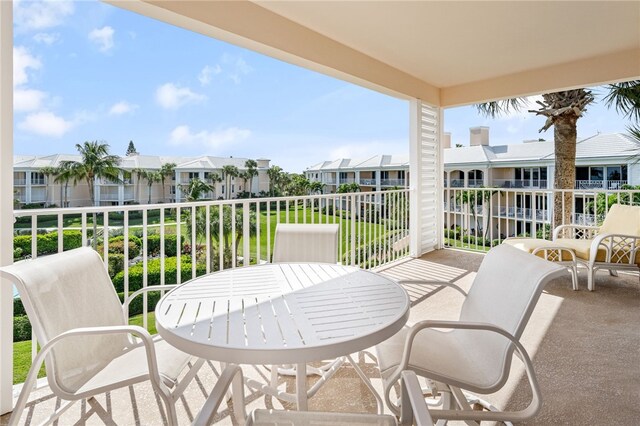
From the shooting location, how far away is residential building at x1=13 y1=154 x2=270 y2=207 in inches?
96.7

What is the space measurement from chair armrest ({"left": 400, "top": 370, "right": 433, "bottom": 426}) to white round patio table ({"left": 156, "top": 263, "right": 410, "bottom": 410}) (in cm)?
15

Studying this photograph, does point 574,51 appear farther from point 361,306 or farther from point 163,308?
point 163,308

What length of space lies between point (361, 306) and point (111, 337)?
48.8 inches

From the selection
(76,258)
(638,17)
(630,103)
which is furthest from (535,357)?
(630,103)

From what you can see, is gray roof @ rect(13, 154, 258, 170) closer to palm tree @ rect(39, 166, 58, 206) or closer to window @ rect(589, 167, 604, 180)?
palm tree @ rect(39, 166, 58, 206)

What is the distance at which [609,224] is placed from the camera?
14.3 ft

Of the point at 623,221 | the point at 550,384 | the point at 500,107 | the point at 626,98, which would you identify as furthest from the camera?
the point at 500,107

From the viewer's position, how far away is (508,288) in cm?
154

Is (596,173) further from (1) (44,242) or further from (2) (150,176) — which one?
(1) (44,242)

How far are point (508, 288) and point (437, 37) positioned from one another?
11.3 feet

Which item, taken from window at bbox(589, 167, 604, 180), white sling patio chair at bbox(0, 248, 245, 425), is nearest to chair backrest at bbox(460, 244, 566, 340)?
white sling patio chair at bbox(0, 248, 245, 425)

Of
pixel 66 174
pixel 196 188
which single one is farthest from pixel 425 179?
pixel 66 174

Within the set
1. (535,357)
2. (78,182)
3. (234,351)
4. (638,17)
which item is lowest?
(535,357)

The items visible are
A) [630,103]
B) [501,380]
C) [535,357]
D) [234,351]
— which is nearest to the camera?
[234,351]
